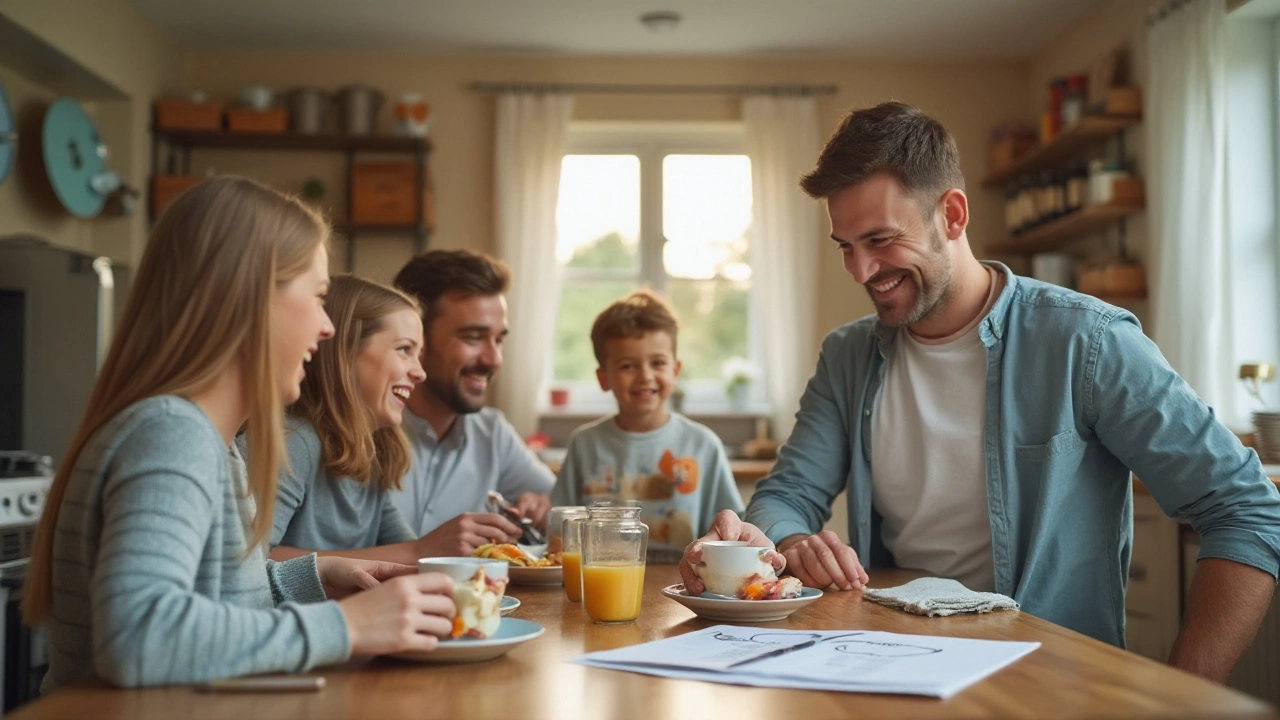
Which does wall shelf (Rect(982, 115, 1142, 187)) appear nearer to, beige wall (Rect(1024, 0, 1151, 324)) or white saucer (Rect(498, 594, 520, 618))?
beige wall (Rect(1024, 0, 1151, 324))

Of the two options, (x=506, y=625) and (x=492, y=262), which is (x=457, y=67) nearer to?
(x=492, y=262)

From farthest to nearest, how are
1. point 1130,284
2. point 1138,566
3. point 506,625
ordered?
point 1130,284 → point 1138,566 → point 506,625

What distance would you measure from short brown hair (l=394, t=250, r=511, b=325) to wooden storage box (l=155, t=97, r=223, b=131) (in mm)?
2621

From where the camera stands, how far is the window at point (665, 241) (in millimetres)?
5473

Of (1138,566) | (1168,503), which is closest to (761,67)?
(1138,566)

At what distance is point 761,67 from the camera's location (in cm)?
529

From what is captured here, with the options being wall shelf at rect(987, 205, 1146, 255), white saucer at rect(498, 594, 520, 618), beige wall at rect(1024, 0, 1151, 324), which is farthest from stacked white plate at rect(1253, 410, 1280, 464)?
white saucer at rect(498, 594, 520, 618)

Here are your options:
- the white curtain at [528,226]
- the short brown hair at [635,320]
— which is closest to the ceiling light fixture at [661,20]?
the white curtain at [528,226]

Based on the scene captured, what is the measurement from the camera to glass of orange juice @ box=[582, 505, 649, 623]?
1.34 metres

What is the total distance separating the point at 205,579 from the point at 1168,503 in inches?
50.8

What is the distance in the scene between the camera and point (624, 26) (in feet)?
15.8

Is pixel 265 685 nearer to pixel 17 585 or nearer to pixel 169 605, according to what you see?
pixel 169 605

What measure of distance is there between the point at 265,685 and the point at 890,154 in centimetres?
127

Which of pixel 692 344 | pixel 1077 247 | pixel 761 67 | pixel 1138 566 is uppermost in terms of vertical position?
pixel 761 67
